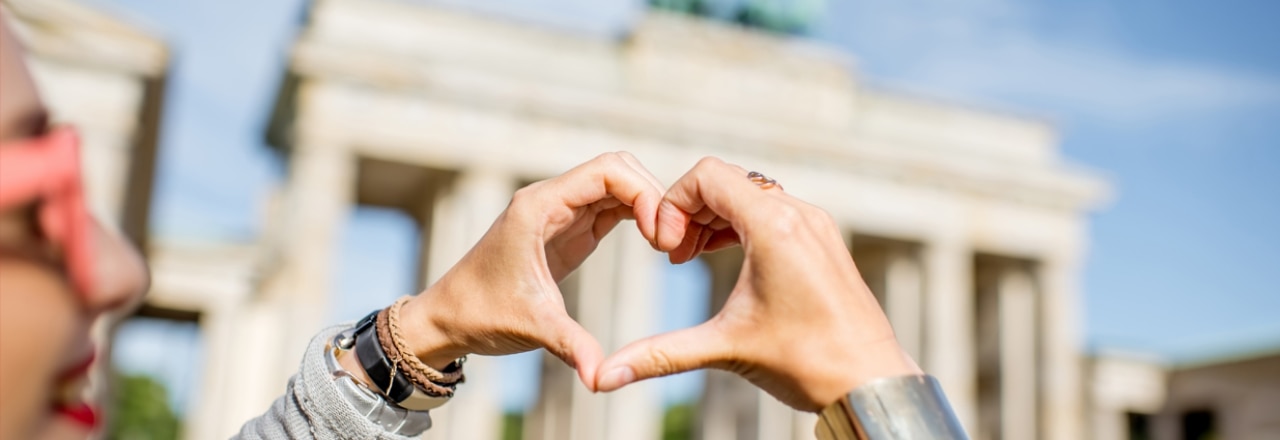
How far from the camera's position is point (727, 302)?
94.6 inches

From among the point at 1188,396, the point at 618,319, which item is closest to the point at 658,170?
the point at 618,319

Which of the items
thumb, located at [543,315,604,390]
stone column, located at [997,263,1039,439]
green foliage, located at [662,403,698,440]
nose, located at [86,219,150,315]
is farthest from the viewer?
green foliage, located at [662,403,698,440]

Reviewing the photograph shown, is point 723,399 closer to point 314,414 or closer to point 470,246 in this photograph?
point 470,246

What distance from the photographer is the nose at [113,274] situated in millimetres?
1418

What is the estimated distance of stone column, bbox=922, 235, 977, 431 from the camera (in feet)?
140

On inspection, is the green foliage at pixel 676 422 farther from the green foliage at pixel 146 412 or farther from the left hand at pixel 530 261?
the left hand at pixel 530 261

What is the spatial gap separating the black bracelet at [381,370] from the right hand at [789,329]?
1.03 meters

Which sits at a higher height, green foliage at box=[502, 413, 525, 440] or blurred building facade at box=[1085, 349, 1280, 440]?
blurred building facade at box=[1085, 349, 1280, 440]

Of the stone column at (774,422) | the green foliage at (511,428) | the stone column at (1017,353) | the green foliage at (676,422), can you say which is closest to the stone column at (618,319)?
the stone column at (774,422)

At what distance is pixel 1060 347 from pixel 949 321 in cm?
531

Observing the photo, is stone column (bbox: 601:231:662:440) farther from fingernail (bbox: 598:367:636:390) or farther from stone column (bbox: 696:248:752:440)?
fingernail (bbox: 598:367:636:390)

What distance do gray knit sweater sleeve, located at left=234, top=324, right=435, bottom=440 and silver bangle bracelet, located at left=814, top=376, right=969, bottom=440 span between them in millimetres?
1349

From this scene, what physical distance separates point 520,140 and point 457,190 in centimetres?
257

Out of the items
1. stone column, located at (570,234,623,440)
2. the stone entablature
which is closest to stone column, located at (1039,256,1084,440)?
the stone entablature
